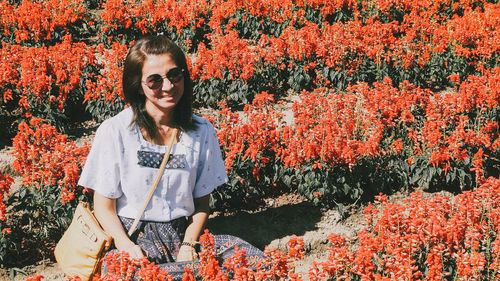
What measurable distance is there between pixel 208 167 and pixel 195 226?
45 centimetres

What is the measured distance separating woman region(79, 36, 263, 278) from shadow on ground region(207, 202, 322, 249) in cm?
159

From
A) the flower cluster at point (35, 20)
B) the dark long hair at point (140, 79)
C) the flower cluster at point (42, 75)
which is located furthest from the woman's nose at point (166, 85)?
the flower cluster at point (35, 20)

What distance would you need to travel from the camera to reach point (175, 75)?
363 cm

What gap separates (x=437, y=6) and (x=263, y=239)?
319 inches

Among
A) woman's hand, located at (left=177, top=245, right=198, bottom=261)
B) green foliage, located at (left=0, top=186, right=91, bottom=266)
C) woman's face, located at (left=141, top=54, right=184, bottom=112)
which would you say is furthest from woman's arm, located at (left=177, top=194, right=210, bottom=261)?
green foliage, located at (left=0, top=186, right=91, bottom=266)

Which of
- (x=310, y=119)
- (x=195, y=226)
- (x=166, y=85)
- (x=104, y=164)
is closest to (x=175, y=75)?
(x=166, y=85)

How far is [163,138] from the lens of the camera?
12.5 ft

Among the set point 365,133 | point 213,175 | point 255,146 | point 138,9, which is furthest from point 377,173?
point 138,9

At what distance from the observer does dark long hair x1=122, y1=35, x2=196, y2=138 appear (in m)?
3.62

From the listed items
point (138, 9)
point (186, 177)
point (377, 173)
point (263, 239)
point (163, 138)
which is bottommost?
point (263, 239)

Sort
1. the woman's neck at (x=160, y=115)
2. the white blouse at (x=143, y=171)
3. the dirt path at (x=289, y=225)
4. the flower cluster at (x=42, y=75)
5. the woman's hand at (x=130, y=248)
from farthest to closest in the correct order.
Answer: the flower cluster at (x=42, y=75) → the dirt path at (x=289, y=225) → the woman's neck at (x=160, y=115) → the white blouse at (x=143, y=171) → the woman's hand at (x=130, y=248)

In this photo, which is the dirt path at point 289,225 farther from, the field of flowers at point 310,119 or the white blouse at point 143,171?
the white blouse at point 143,171

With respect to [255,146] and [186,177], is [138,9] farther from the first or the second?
[186,177]

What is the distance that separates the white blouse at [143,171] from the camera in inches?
142
